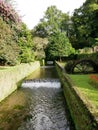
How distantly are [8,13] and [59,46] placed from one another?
4371 centimetres

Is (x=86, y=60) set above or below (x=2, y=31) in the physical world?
below

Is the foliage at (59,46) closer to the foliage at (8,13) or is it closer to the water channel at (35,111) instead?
the water channel at (35,111)

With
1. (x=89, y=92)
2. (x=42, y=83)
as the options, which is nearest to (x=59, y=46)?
(x=42, y=83)

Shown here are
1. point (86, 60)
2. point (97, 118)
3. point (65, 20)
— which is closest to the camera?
point (97, 118)

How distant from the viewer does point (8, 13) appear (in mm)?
19000

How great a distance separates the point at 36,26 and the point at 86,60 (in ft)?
199

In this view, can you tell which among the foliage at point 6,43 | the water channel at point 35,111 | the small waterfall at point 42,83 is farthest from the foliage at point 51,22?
the water channel at point 35,111

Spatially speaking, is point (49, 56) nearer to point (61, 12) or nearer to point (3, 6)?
point (61, 12)

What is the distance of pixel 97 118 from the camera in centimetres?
747

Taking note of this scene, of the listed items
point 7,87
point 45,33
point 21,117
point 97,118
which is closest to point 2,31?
point 7,87

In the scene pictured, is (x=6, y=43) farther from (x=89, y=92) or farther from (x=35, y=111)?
(x=89, y=92)

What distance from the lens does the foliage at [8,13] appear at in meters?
18.1

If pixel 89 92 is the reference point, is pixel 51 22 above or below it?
above

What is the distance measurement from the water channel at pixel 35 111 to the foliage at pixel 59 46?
1542 inches
